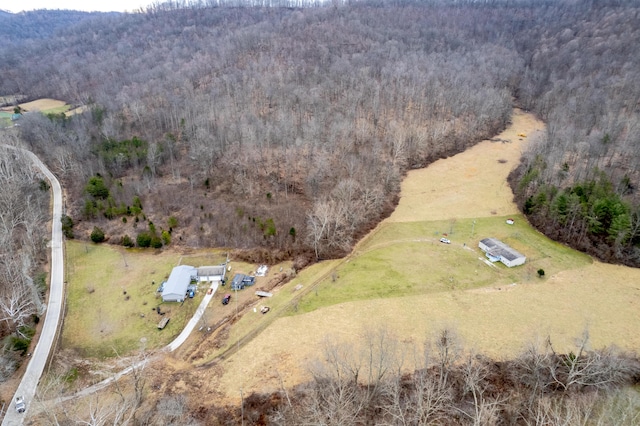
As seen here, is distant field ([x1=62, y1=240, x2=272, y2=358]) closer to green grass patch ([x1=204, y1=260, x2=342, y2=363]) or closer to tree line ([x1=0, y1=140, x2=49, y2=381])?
green grass patch ([x1=204, y1=260, x2=342, y2=363])

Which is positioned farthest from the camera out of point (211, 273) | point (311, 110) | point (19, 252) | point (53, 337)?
point (311, 110)

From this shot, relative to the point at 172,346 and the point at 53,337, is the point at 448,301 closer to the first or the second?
the point at 172,346

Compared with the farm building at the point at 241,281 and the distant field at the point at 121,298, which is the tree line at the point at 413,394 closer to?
the distant field at the point at 121,298

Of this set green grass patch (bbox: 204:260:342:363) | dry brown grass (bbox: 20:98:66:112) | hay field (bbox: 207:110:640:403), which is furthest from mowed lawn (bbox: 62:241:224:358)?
dry brown grass (bbox: 20:98:66:112)

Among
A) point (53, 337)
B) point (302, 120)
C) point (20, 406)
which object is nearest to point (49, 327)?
→ point (53, 337)

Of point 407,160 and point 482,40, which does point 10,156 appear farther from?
point 482,40
